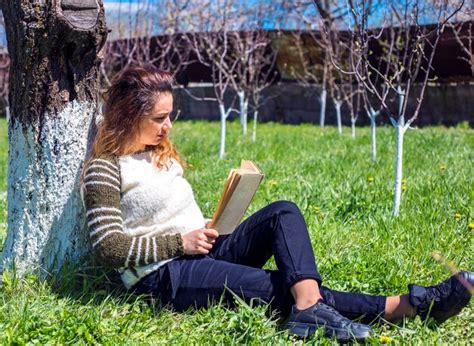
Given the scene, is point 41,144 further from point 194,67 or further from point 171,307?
point 194,67

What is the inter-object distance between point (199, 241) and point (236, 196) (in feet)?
0.77

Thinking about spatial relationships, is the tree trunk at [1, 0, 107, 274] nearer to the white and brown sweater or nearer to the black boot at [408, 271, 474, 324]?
the white and brown sweater

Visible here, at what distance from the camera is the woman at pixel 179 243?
9.41 ft

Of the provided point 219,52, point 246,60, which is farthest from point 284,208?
point 246,60

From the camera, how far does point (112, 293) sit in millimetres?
3195

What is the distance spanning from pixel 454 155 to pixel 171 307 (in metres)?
4.81

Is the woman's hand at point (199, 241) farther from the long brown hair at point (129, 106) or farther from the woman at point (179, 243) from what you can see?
the long brown hair at point (129, 106)

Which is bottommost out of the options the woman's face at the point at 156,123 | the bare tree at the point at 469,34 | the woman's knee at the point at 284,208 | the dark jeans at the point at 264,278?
the dark jeans at the point at 264,278

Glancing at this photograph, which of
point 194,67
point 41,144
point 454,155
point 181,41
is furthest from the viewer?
point 194,67

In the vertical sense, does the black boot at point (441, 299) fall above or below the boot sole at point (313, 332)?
above

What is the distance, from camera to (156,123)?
3148 millimetres

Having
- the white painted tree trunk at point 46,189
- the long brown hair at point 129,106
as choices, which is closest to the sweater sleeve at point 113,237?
the long brown hair at point 129,106

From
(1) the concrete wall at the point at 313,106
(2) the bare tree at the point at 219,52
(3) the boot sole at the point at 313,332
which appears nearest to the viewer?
(3) the boot sole at the point at 313,332

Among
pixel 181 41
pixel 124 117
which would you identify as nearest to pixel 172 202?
pixel 124 117
